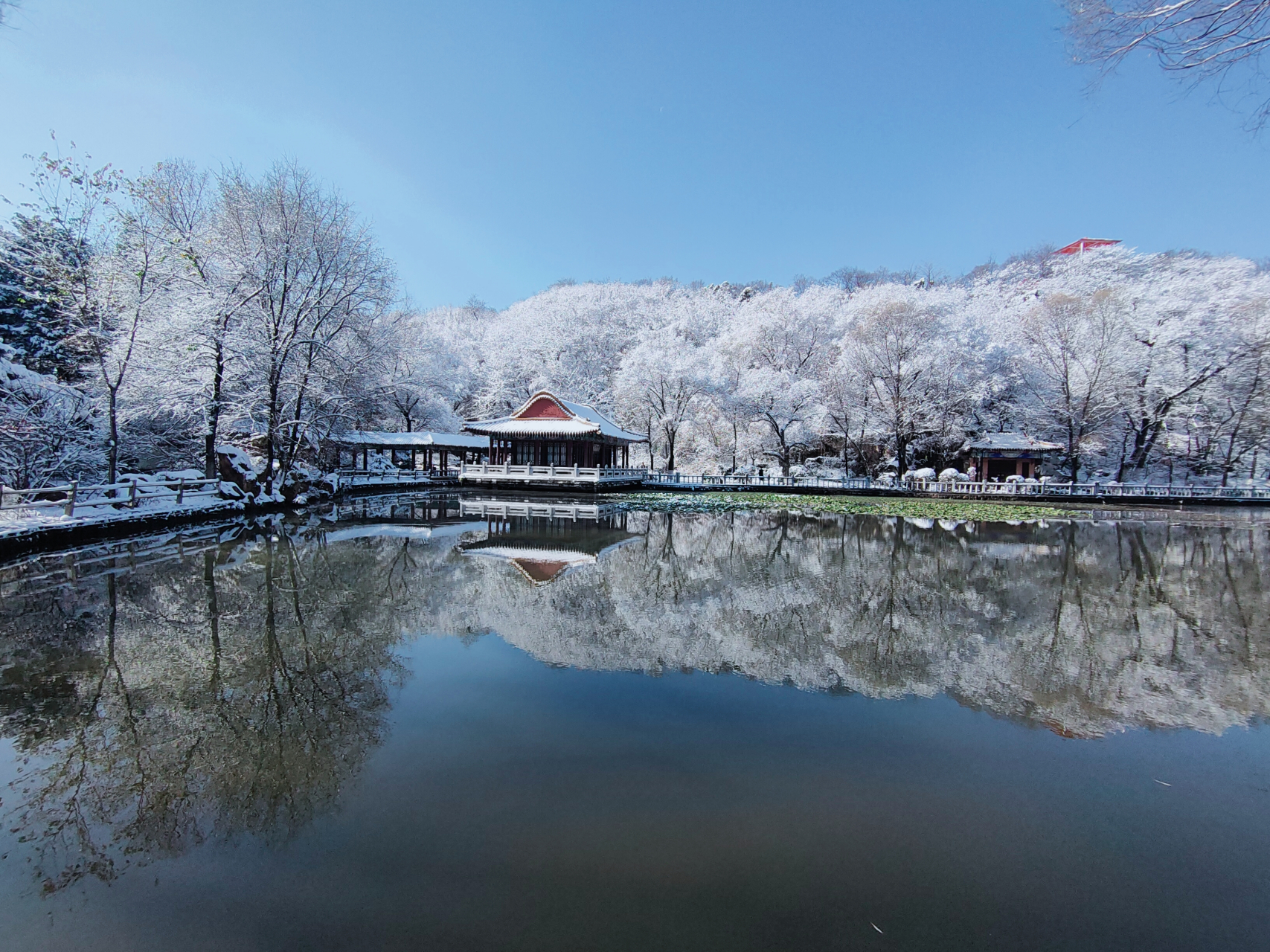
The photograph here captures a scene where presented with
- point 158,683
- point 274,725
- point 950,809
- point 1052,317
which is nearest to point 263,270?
point 158,683

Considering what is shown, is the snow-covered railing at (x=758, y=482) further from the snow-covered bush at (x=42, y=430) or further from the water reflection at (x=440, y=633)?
the snow-covered bush at (x=42, y=430)

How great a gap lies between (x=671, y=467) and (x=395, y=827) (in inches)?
1391

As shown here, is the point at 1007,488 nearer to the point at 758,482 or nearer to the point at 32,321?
the point at 758,482

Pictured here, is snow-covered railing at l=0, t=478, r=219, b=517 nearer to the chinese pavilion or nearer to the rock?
the rock

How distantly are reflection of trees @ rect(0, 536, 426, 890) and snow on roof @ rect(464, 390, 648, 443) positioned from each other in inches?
964

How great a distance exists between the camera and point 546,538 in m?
15.0

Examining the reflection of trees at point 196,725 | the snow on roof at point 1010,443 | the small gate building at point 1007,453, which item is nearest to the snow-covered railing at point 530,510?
the reflection of trees at point 196,725

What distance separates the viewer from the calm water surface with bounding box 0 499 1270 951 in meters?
2.63

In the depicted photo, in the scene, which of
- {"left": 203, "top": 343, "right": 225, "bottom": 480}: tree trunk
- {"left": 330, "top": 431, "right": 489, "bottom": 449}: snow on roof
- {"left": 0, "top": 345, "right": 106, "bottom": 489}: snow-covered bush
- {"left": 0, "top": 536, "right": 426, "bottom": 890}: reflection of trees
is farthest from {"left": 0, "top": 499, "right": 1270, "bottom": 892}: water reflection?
{"left": 330, "top": 431, "right": 489, "bottom": 449}: snow on roof

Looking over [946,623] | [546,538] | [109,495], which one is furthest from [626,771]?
[109,495]

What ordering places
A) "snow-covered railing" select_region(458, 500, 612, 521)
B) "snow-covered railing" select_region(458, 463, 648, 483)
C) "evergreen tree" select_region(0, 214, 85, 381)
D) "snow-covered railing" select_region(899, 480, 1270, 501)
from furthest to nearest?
"snow-covered railing" select_region(458, 463, 648, 483)
"snow-covered railing" select_region(899, 480, 1270, 501)
"snow-covered railing" select_region(458, 500, 612, 521)
"evergreen tree" select_region(0, 214, 85, 381)

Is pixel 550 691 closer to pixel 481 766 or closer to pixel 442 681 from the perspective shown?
pixel 442 681

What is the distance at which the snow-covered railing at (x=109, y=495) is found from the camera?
40.2 ft

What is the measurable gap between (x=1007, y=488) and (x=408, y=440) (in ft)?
111
